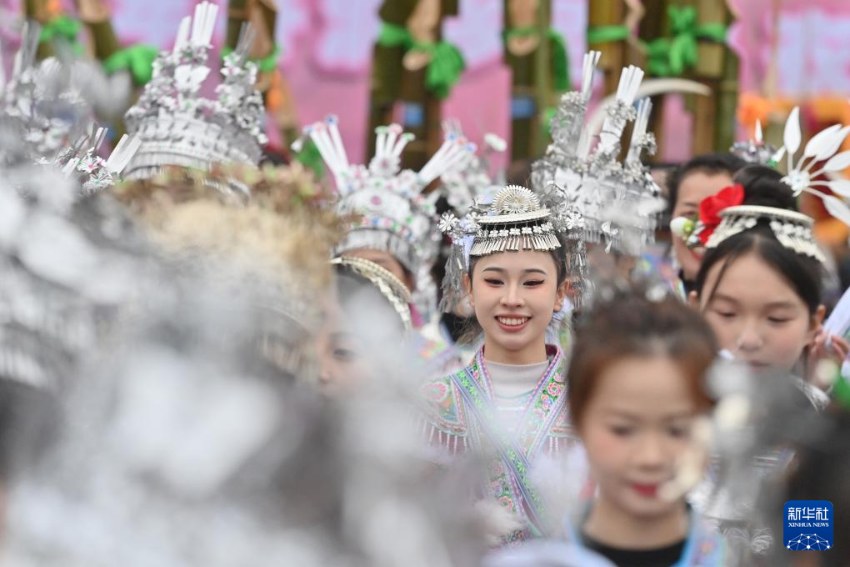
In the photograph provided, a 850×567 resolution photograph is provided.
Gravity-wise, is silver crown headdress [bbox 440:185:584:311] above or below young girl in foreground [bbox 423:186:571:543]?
above

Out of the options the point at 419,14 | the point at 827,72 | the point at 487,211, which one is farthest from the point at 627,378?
the point at 827,72

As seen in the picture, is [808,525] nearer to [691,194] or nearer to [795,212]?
[795,212]

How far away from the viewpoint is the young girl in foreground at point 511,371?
3.40 meters

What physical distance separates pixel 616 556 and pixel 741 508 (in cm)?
37

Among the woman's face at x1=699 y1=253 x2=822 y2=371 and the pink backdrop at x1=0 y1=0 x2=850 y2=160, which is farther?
the pink backdrop at x1=0 y1=0 x2=850 y2=160

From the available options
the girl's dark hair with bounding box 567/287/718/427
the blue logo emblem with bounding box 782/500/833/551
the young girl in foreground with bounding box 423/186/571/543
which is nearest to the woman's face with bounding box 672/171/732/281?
the young girl in foreground with bounding box 423/186/571/543

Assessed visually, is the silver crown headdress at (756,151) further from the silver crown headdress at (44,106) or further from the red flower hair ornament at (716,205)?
the silver crown headdress at (44,106)

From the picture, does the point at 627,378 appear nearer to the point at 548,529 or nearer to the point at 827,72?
the point at 548,529

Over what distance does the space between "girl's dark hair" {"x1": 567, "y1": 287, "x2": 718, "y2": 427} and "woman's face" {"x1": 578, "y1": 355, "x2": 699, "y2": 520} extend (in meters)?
0.02

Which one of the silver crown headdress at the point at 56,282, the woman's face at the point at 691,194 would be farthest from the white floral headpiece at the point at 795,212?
the silver crown headdress at the point at 56,282

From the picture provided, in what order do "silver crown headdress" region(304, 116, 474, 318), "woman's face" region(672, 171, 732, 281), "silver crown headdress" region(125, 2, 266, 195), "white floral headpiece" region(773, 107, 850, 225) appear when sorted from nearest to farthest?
"white floral headpiece" region(773, 107, 850, 225) → "woman's face" region(672, 171, 732, 281) → "silver crown headdress" region(125, 2, 266, 195) → "silver crown headdress" region(304, 116, 474, 318)

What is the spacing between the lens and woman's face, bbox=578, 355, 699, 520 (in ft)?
6.74

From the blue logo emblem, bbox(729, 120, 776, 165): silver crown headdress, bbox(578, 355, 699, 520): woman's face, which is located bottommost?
the blue logo emblem

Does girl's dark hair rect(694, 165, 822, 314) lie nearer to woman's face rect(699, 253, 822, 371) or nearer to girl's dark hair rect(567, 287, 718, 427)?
woman's face rect(699, 253, 822, 371)
